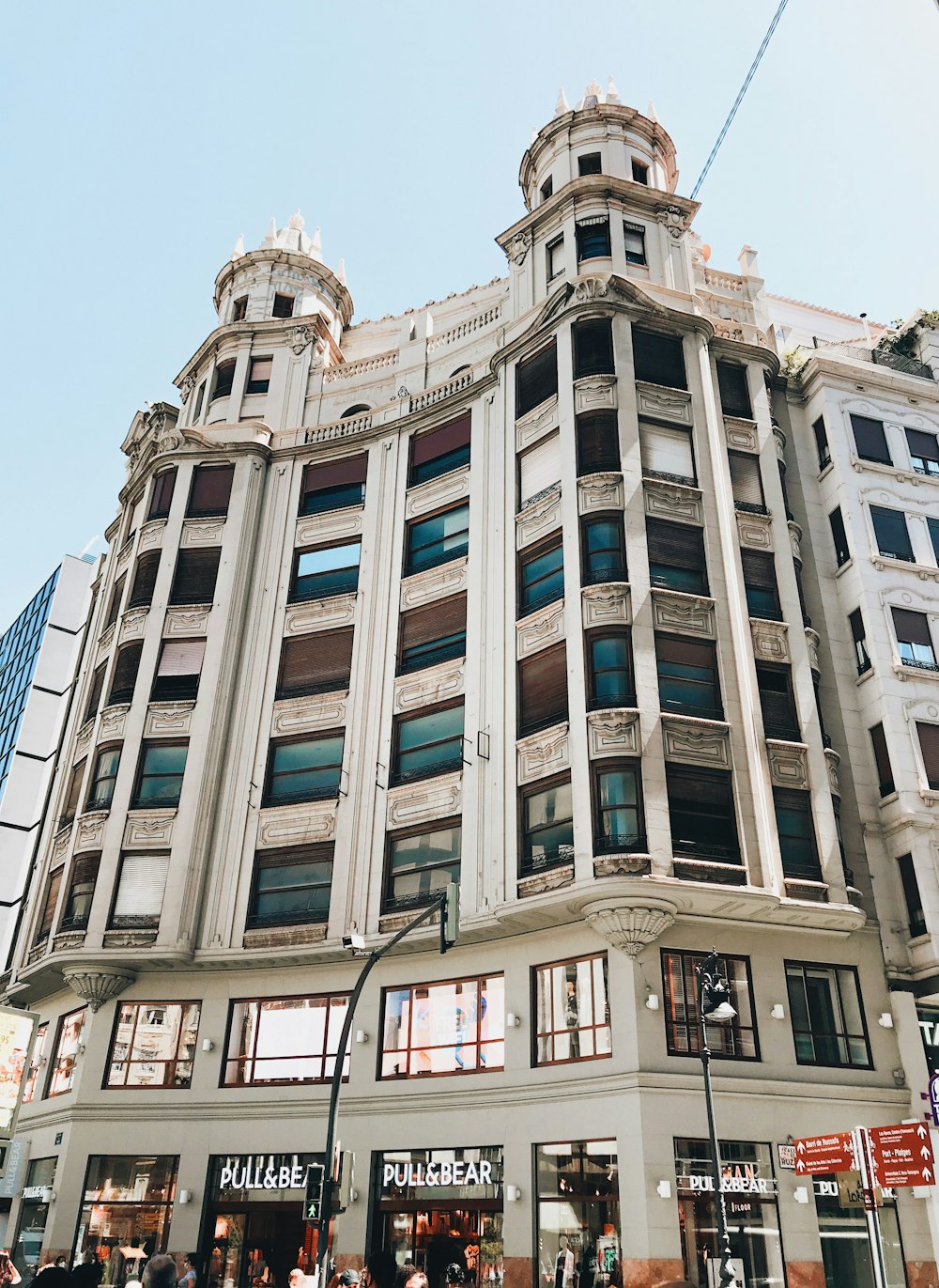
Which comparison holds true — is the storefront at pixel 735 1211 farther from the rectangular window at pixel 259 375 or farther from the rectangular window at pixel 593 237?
the rectangular window at pixel 259 375

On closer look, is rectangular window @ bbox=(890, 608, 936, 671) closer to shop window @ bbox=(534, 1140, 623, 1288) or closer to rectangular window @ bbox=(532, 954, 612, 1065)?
rectangular window @ bbox=(532, 954, 612, 1065)

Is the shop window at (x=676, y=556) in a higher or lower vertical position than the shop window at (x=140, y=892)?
higher

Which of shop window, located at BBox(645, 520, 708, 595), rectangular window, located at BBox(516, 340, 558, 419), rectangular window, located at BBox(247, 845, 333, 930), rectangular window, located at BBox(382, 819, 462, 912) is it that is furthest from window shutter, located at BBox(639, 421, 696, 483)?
rectangular window, located at BBox(247, 845, 333, 930)

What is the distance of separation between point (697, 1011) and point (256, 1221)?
486 inches

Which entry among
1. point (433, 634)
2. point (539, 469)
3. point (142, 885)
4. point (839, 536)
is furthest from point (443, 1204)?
point (839, 536)

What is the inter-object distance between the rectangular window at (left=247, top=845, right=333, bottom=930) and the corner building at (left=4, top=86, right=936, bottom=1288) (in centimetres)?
13

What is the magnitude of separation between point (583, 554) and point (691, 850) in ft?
27.2

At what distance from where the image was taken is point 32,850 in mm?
41875

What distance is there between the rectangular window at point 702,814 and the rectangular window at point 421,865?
6.04 m

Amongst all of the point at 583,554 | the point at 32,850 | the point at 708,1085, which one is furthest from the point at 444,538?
the point at 32,850

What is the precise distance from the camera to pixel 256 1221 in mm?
26000

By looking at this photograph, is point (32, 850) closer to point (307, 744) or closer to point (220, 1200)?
point (307, 744)

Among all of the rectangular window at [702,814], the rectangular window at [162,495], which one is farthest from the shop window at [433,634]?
the rectangular window at [162,495]

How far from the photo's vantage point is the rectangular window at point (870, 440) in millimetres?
33188
